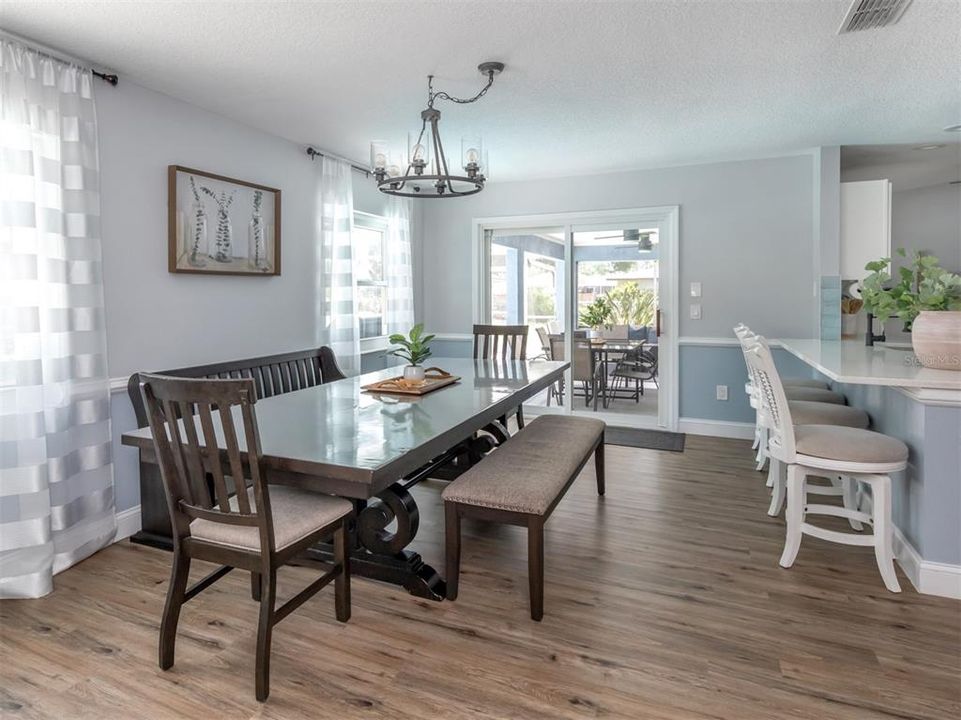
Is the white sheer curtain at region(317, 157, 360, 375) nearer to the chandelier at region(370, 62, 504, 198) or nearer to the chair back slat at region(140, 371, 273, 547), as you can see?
the chandelier at region(370, 62, 504, 198)

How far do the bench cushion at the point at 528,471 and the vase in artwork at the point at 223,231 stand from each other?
2129 mm

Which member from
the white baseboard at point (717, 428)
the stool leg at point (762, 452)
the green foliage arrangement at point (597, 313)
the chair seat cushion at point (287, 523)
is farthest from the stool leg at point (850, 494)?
the green foliage arrangement at point (597, 313)

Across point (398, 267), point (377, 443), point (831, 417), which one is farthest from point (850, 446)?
point (398, 267)

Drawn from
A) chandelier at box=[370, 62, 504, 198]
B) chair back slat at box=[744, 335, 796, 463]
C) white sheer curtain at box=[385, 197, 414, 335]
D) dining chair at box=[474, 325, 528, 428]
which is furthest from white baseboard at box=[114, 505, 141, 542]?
chair back slat at box=[744, 335, 796, 463]

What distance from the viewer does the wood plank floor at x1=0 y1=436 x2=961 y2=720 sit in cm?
170

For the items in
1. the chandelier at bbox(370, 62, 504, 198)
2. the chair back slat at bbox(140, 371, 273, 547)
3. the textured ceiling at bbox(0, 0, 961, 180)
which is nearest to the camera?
the chair back slat at bbox(140, 371, 273, 547)

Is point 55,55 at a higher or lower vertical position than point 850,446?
higher

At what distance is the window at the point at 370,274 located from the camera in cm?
502

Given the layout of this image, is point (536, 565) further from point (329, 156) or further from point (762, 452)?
point (329, 156)

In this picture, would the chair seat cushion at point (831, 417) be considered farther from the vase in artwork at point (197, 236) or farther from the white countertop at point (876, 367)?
the vase in artwork at point (197, 236)

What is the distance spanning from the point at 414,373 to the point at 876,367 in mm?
2158

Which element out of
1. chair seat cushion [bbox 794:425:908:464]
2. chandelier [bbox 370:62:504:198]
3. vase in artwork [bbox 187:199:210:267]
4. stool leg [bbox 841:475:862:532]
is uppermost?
chandelier [bbox 370:62:504:198]

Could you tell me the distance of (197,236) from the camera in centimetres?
331

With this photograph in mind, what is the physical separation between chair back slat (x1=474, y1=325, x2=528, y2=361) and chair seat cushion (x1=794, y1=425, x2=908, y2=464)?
7.09 ft
